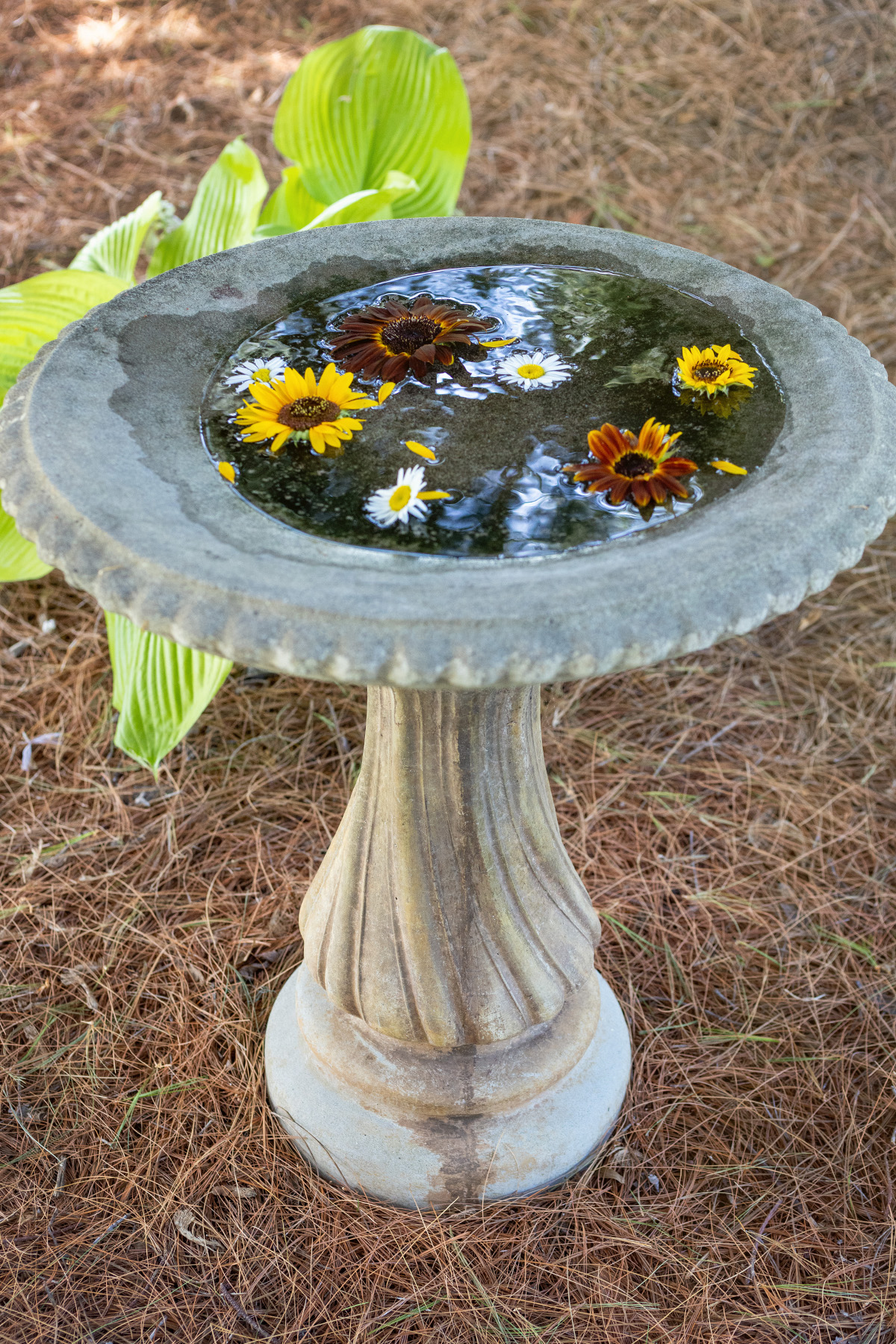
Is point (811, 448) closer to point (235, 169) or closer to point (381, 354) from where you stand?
point (381, 354)

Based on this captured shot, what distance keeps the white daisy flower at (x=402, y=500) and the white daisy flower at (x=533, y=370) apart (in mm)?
268

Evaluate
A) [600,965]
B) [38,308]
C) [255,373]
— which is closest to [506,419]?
[255,373]

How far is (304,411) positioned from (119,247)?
5.70 feet

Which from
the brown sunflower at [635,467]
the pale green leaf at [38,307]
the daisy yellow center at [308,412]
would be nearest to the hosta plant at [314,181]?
the pale green leaf at [38,307]

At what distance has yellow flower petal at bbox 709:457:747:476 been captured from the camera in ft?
4.30

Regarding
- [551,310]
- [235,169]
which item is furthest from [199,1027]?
[235,169]

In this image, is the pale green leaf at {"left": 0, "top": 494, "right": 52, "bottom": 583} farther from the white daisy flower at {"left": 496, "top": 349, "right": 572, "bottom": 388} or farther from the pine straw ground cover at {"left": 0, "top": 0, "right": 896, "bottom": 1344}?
the white daisy flower at {"left": 496, "top": 349, "right": 572, "bottom": 388}

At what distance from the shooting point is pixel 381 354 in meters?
1.52

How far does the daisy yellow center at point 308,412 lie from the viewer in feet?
4.53

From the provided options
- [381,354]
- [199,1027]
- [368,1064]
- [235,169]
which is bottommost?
[199,1027]

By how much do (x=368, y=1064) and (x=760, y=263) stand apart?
3305 mm

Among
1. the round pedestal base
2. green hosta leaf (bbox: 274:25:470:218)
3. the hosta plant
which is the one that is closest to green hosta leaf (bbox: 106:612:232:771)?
the hosta plant

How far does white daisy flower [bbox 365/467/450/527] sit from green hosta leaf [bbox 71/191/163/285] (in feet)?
6.05

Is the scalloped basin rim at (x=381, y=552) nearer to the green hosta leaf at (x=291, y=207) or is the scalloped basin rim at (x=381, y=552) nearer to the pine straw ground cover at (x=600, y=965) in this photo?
the pine straw ground cover at (x=600, y=965)
